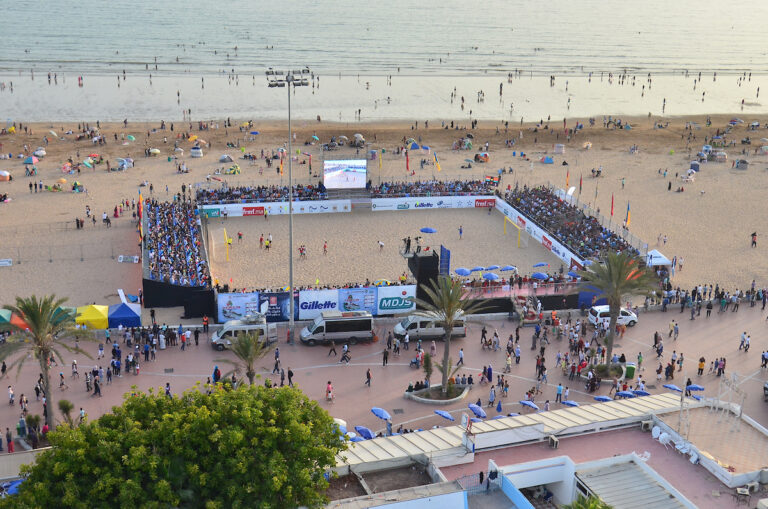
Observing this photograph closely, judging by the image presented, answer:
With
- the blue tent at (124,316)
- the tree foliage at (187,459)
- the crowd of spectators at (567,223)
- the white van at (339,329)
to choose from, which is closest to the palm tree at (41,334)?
the blue tent at (124,316)

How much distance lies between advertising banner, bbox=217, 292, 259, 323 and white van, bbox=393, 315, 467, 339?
669cm

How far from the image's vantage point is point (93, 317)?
3609 cm

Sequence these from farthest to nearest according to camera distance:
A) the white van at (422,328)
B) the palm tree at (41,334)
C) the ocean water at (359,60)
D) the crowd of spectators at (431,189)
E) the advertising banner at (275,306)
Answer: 1. the ocean water at (359,60)
2. the crowd of spectators at (431,189)
3. the advertising banner at (275,306)
4. the white van at (422,328)
5. the palm tree at (41,334)

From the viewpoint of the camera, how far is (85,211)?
54500 millimetres

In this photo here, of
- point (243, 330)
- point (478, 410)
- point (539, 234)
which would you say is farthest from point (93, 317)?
point (539, 234)

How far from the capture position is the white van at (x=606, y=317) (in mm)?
38469

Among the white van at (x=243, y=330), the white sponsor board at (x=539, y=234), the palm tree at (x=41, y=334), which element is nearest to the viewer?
the palm tree at (x=41, y=334)

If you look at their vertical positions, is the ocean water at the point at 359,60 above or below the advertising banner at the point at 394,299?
above

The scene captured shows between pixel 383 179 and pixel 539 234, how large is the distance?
1743 centimetres

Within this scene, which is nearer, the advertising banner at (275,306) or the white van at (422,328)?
the white van at (422,328)

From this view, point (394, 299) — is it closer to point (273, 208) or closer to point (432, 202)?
point (273, 208)

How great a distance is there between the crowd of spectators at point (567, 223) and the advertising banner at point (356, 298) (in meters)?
13.6

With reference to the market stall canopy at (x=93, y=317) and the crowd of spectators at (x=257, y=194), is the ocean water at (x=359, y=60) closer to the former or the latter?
the crowd of spectators at (x=257, y=194)

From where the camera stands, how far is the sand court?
44906 mm
